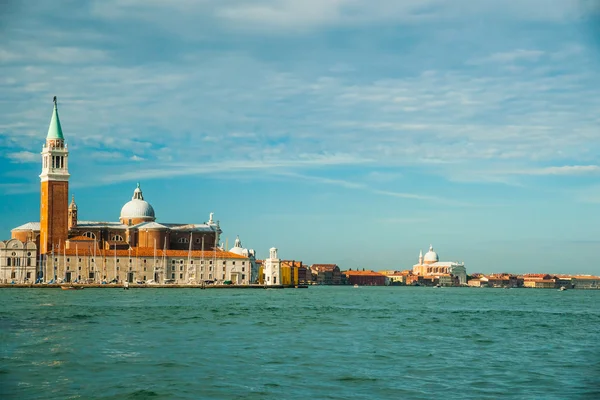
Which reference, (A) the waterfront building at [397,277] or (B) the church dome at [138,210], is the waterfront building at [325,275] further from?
(B) the church dome at [138,210]

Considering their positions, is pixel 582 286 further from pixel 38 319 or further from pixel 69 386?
pixel 69 386

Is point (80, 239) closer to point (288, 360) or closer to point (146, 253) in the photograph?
point (146, 253)

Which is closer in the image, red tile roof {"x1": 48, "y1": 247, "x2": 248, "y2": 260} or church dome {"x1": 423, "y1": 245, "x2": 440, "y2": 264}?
red tile roof {"x1": 48, "y1": 247, "x2": 248, "y2": 260}

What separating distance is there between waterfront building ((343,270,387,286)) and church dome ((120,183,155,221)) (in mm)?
75120

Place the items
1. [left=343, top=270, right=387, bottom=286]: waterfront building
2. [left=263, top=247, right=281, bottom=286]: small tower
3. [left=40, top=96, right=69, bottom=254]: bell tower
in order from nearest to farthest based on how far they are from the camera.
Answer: [left=40, top=96, right=69, bottom=254]: bell tower
[left=263, top=247, right=281, bottom=286]: small tower
[left=343, top=270, right=387, bottom=286]: waterfront building

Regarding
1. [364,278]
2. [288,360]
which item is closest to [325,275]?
[364,278]

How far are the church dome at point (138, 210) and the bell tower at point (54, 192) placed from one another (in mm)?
9358

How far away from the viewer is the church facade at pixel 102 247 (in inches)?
3017

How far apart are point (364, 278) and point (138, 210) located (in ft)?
260

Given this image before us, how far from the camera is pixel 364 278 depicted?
525ft

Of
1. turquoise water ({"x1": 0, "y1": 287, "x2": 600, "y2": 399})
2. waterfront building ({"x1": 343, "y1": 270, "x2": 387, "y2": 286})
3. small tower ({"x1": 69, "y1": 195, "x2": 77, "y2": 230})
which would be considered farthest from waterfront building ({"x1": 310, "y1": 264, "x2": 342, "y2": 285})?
turquoise water ({"x1": 0, "y1": 287, "x2": 600, "y2": 399})

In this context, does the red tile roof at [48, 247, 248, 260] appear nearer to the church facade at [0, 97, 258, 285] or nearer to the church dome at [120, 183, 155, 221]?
the church facade at [0, 97, 258, 285]

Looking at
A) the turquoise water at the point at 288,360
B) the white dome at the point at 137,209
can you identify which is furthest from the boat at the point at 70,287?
the turquoise water at the point at 288,360

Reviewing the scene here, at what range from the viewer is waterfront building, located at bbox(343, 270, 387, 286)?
519ft
